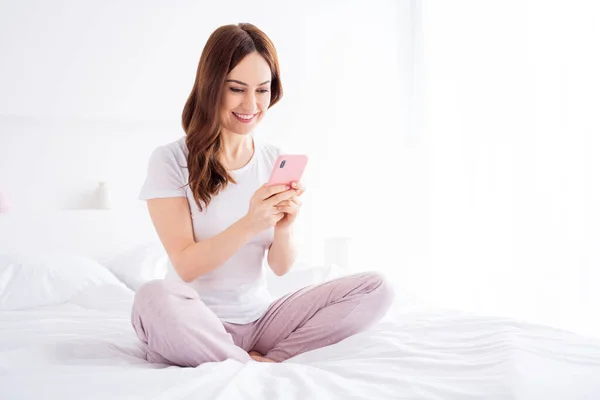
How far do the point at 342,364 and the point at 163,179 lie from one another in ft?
2.15

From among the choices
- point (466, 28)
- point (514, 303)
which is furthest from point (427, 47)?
point (514, 303)

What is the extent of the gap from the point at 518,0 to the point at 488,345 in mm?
2098

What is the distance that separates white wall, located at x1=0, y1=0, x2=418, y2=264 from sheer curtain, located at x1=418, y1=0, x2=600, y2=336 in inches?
13.3

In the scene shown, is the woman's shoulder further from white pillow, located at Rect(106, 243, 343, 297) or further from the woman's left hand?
white pillow, located at Rect(106, 243, 343, 297)

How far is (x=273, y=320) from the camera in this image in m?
1.64

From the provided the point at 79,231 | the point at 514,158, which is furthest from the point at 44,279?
the point at 514,158

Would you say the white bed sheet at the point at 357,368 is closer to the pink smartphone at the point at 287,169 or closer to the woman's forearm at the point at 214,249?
the woman's forearm at the point at 214,249

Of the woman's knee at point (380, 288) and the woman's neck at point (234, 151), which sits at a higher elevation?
the woman's neck at point (234, 151)

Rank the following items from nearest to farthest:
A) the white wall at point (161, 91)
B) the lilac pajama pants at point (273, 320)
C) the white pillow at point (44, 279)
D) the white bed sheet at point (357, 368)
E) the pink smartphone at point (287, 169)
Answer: the white bed sheet at point (357, 368) → the lilac pajama pants at point (273, 320) → the pink smartphone at point (287, 169) → the white pillow at point (44, 279) → the white wall at point (161, 91)

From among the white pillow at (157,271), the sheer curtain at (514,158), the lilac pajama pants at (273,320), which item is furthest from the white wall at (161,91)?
the lilac pajama pants at (273,320)

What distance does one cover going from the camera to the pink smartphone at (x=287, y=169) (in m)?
1.50

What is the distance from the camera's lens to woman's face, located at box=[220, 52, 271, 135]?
170 centimetres

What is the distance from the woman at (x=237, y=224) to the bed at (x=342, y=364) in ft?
0.34

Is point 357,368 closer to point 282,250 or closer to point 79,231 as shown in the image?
point 282,250
